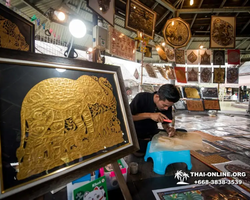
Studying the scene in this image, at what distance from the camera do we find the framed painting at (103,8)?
6.15 ft

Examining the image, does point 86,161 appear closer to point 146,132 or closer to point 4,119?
point 4,119

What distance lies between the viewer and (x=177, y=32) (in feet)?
13.8

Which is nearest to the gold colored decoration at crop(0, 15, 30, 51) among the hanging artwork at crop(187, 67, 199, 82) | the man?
the man

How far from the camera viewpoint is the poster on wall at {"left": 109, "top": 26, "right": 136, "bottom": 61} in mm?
3299

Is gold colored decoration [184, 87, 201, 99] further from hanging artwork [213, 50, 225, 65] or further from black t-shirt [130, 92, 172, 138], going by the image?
black t-shirt [130, 92, 172, 138]

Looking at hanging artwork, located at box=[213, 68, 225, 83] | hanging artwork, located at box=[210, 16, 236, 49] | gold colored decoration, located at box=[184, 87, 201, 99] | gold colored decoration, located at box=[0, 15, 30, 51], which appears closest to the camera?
gold colored decoration, located at box=[0, 15, 30, 51]

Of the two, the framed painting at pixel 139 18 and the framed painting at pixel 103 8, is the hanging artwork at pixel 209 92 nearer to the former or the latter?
the framed painting at pixel 139 18

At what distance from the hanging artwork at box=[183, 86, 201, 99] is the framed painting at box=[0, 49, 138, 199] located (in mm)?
6421

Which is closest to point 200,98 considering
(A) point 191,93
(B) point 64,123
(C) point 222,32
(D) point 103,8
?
(A) point 191,93

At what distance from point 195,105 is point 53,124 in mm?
6828

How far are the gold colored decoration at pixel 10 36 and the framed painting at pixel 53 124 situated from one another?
0.96 m

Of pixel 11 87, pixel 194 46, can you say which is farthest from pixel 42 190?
pixel 194 46

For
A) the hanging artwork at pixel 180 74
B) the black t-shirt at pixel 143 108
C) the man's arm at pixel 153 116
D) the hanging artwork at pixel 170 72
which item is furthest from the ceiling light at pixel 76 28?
the hanging artwork at pixel 180 74

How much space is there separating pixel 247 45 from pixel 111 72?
11163mm
